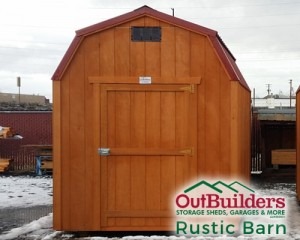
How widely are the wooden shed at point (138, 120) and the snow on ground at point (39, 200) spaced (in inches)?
12.3

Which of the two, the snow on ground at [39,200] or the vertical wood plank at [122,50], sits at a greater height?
the vertical wood plank at [122,50]

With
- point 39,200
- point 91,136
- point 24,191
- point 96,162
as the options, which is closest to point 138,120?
point 91,136

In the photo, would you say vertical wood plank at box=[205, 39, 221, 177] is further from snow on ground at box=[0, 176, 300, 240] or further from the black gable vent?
snow on ground at box=[0, 176, 300, 240]

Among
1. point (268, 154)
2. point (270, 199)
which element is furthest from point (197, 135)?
point (268, 154)

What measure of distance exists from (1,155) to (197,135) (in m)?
12.5

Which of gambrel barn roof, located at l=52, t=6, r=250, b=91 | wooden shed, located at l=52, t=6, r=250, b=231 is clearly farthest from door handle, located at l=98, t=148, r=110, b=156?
gambrel barn roof, located at l=52, t=6, r=250, b=91

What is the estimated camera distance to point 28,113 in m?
17.9

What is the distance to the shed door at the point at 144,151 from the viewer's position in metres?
6.46

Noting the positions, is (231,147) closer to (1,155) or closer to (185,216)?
(185,216)

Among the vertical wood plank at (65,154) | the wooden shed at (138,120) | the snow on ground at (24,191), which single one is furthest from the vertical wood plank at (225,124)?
the snow on ground at (24,191)

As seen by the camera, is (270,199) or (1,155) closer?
(270,199)

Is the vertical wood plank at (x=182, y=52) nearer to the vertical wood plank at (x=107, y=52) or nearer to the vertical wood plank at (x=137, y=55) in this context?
the vertical wood plank at (x=137, y=55)

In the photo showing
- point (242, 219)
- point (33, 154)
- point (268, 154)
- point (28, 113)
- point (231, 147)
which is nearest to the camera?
point (231, 147)

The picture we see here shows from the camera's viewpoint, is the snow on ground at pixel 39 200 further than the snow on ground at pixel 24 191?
No
